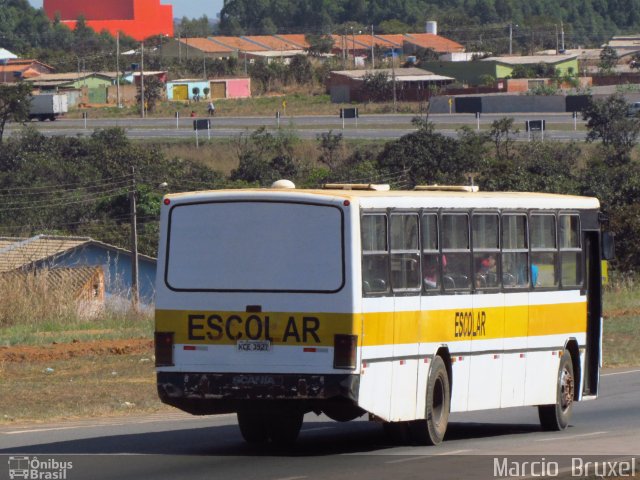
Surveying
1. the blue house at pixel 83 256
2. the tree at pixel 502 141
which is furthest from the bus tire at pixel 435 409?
the tree at pixel 502 141

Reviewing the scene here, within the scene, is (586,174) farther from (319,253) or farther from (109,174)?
(319,253)

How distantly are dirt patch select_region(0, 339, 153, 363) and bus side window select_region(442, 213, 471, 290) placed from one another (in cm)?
1258

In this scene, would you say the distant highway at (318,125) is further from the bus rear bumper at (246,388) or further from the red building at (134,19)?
the red building at (134,19)

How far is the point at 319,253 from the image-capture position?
12969 mm

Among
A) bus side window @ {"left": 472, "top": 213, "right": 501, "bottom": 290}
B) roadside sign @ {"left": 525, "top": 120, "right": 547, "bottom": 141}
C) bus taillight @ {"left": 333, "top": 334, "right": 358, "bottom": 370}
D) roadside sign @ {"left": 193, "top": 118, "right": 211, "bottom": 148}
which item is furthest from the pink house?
bus taillight @ {"left": 333, "top": 334, "right": 358, "bottom": 370}

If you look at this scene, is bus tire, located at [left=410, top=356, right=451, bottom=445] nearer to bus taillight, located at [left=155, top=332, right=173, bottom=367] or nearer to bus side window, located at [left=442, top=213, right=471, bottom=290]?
bus side window, located at [left=442, top=213, right=471, bottom=290]

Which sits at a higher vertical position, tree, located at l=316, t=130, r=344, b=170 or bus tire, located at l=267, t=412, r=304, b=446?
tree, located at l=316, t=130, r=344, b=170

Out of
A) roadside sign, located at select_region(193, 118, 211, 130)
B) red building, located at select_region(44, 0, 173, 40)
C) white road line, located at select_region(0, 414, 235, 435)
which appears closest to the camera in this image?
white road line, located at select_region(0, 414, 235, 435)

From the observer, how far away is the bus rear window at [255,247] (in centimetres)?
1295

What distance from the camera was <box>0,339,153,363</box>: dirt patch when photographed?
25.3m

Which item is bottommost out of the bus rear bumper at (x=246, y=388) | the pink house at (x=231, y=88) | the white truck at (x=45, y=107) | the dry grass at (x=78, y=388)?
the dry grass at (x=78, y=388)

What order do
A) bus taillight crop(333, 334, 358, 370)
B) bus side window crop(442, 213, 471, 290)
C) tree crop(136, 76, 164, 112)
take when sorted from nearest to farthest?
1. bus taillight crop(333, 334, 358, 370)
2. bus side window crop(442, 213, 471, 290)
3. tree crop(136, 76, 164, 112)

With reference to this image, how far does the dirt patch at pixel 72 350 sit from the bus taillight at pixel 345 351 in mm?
13513

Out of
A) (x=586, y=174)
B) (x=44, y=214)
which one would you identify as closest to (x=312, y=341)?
(x=586, y=174)
